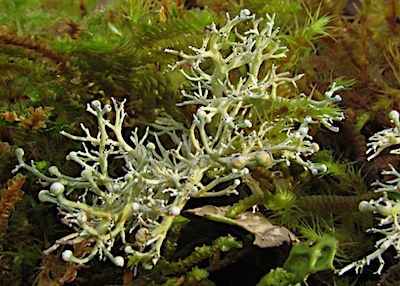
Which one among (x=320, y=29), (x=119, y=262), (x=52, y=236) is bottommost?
(x=52, y=236)

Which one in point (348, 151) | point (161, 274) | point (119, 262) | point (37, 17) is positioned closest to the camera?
point (119, 262)

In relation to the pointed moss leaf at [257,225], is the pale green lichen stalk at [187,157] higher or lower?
higher

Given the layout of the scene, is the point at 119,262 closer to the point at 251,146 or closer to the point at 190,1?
the point at 251,146

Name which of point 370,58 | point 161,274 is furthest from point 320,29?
point 161,274

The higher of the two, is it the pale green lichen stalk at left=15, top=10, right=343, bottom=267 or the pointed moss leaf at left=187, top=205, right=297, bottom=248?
the pale green lichen stalk at left=15, top=10, right=343, bottom=267
